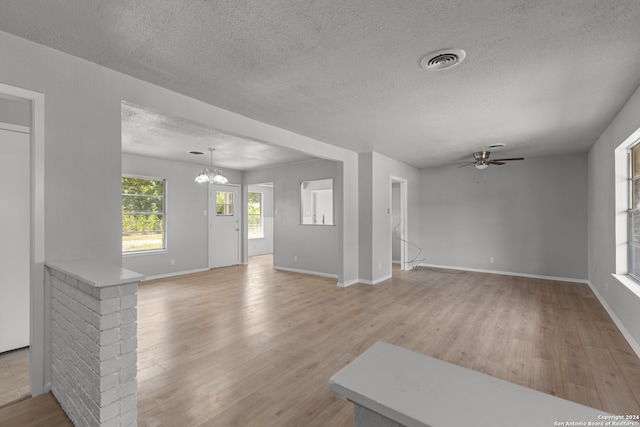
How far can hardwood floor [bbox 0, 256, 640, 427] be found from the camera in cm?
207

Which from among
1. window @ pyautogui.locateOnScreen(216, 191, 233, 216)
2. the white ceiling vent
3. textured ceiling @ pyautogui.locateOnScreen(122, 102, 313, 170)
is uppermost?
textured ceiling @ pyautogui.locateOnScreen(122, 102, 313, 170)

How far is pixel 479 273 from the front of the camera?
6.56 metres

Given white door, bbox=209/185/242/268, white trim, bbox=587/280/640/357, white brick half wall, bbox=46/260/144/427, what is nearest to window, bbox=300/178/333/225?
white door, bbox=209/185/242/268

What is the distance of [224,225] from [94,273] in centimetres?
600

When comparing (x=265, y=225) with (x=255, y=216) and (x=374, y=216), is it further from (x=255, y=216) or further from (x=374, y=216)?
(x=374, y=216)

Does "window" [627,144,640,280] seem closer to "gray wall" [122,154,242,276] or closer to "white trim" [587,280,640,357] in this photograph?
"white trim" [587,280,640,357]

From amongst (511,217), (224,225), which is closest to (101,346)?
(224,225)

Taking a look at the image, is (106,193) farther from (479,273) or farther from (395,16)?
(479,273)

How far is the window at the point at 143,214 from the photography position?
19.4 feet

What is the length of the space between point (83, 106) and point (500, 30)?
2.92 m

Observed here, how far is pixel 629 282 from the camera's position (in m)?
3.23

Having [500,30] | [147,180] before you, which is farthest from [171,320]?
[500,30]

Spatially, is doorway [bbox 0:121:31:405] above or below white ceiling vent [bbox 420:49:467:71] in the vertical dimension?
below

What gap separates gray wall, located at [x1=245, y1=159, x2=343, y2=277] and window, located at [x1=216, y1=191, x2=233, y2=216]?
875 millimetres
